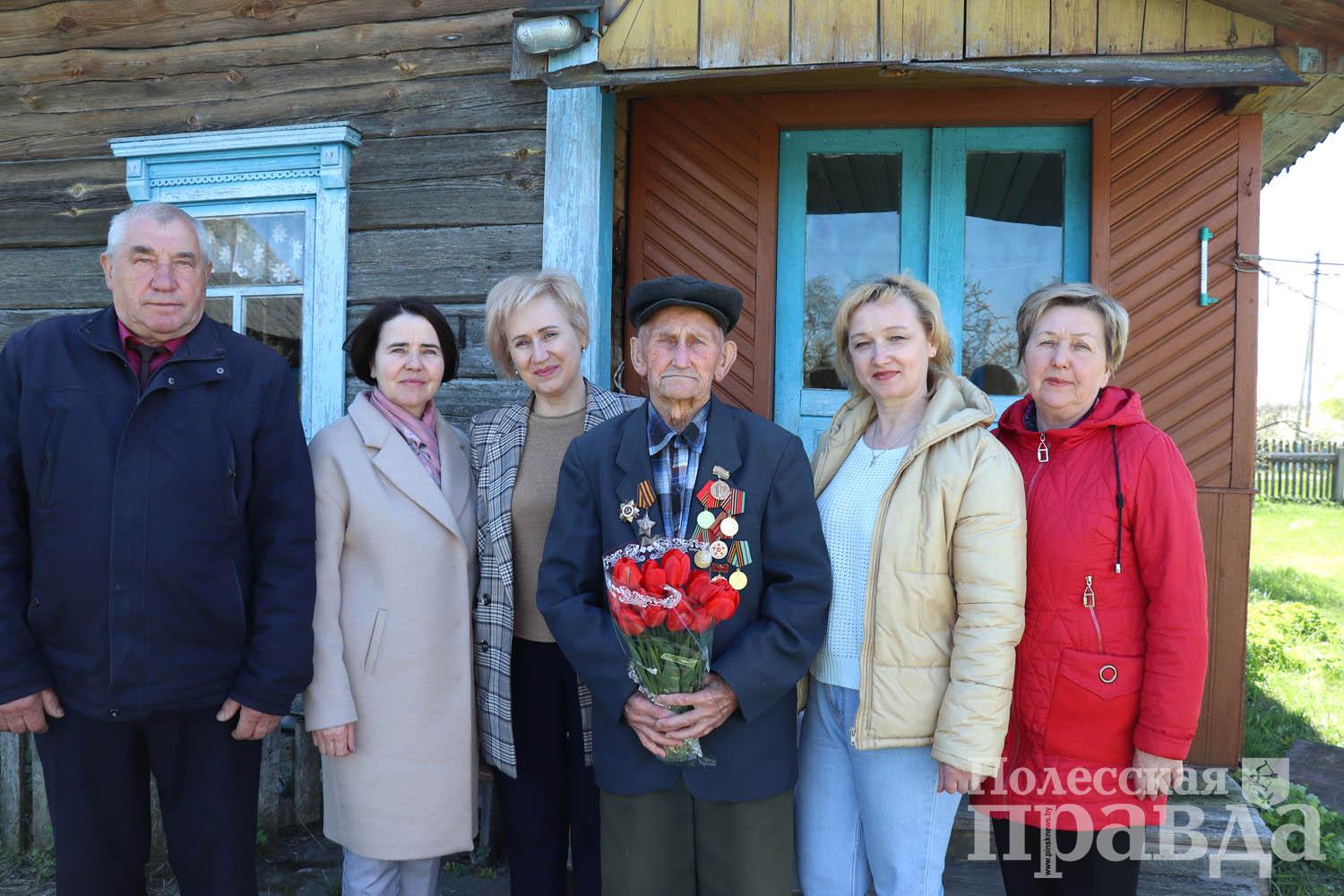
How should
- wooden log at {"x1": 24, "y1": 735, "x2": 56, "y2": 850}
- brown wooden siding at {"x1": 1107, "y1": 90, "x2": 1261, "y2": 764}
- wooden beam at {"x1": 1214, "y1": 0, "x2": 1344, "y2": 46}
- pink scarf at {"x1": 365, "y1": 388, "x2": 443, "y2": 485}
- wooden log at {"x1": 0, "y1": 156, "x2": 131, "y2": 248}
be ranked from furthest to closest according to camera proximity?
1. wooden log at {"x1": 0, "y1": 156, "x2": 131, "y2": 248}
2. brown wooden siding at {"x1": 1107, "y1": 90, "x2": 1261, "y2": 764}
3. wooden log at {"x1": 24, "y1": 735, "x2": 56, "y2": 850}
4. wooden beam at {"x1": 1214, "y1": 0, "x2": 1344, "y2": 46}
5. pink scarf at {"x1": 365, "y1": 388, "x2": 443, "y2": 485}

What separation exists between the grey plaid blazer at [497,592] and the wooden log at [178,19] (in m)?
2.27

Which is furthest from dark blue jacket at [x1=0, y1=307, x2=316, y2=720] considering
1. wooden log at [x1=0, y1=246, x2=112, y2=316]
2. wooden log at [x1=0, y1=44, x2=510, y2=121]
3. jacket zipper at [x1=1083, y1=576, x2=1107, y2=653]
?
wooden log at [x1=0, y1=246, x2=112, y2=316]

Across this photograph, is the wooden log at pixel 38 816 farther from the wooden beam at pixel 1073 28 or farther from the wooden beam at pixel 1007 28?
the wooden beam at pixel 1073 28

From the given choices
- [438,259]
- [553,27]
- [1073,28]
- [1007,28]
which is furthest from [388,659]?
[1073,28]

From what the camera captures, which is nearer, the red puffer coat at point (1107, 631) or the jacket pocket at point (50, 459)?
the red puffer coat at point (1107, 631)

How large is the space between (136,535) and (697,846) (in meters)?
1.58

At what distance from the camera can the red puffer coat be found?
2.01m

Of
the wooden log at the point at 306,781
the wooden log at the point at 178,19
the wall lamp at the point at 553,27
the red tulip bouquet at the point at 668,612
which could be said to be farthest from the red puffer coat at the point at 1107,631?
the wooden log at the point at 178,19

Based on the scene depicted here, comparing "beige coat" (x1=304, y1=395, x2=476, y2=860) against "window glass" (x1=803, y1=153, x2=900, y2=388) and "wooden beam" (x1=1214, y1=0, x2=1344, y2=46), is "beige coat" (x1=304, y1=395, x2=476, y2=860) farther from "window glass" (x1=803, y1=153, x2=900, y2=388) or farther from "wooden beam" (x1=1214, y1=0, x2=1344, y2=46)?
"wooden beam" (x1=1214, y1=0, x2=1344, y2=46)

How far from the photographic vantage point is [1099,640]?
2.08 metres

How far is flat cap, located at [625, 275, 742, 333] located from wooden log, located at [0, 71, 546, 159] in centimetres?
194

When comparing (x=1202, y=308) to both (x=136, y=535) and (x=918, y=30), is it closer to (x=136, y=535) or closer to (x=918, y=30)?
(x=918, y=30)

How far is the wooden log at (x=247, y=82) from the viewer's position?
12.7ft

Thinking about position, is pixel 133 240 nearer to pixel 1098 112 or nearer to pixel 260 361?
pixel 260 361
